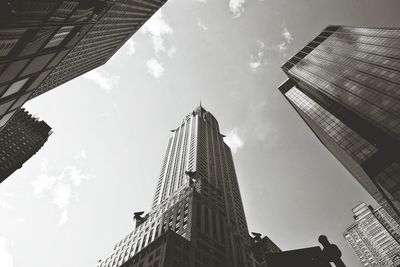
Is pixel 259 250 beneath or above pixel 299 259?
above

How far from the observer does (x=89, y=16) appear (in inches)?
598

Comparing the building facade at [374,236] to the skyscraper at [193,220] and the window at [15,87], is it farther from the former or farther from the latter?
the window at [15,87]

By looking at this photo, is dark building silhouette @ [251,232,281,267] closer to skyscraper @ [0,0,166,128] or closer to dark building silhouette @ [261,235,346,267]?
dark building silhouette @ [261,235,346,267]

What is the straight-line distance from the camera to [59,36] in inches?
513

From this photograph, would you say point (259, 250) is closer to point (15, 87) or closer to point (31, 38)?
point (15, 87)

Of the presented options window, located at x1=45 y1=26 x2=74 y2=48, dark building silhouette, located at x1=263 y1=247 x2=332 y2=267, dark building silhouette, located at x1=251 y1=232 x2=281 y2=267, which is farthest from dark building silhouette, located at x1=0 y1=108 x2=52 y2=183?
dark building silhouette, located at x1=263 y1=247 x2=332 y2=267

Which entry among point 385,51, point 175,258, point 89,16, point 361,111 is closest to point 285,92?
point 385,51

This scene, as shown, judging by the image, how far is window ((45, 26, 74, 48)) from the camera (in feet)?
41.0

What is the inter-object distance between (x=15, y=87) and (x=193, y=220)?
59914mm

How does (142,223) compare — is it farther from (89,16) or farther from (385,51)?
(385,51)

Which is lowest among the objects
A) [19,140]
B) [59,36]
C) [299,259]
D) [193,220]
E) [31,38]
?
[299,259]

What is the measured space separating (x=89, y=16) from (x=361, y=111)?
79.6 meters

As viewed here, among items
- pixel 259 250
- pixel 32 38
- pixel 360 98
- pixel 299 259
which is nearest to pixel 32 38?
pixel 32 38

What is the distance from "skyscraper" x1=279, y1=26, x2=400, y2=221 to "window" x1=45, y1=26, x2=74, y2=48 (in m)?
66.5
